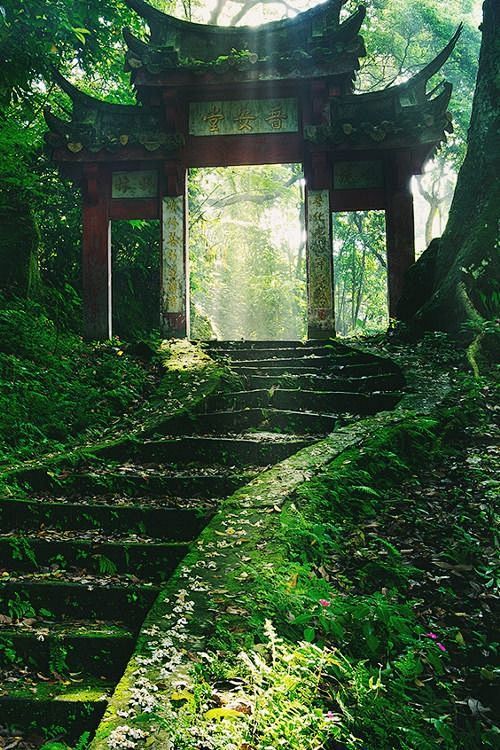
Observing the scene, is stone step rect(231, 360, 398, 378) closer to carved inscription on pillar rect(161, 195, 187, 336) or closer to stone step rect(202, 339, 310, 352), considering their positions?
stone step rect(202, 339, 310, 352)

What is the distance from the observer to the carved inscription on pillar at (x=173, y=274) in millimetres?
10266

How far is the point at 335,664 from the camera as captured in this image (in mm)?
2125

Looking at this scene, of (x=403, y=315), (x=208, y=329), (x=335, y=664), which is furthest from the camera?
(x=208, y=329)

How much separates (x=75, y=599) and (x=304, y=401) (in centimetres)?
377

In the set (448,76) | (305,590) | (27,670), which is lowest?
(27,670)

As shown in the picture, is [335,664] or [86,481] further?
[86,481]

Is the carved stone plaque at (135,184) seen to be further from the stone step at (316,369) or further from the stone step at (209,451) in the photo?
the stone step at (209,451)

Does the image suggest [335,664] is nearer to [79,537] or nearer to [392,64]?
[79,537]

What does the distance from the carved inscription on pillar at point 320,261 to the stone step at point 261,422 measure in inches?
169

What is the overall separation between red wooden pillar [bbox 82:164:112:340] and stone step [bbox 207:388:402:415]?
490 centimetres

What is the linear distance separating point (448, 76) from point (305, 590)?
22689mm

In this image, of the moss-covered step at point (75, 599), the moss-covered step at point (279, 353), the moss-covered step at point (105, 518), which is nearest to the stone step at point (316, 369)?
the moss-covered step at point (279, 353)

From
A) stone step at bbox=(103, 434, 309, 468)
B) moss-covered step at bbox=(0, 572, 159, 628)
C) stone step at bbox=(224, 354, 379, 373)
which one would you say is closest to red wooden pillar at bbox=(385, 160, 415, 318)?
stone step at bbox=(224, 354, 379, 373)

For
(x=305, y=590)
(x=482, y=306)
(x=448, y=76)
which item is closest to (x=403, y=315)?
(x=482, y=306)
